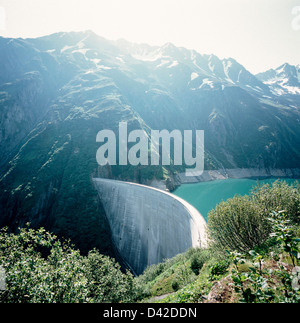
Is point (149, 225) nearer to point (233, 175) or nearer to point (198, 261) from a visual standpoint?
point (198, 261)

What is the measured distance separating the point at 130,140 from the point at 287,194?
59.9 metres

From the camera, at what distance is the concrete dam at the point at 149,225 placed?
19.1 meters

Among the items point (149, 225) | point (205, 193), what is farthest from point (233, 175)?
point (149, 225)

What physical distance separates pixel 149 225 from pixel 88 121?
5607 centimetres

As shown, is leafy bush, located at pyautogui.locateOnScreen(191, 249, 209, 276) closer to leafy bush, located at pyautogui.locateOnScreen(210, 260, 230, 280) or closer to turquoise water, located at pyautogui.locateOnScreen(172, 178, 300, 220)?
leafy bush, located at pyautogui.locateOnScreen(210, 260, 230, 280)

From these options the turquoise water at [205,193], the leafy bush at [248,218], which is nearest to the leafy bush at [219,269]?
the leafy bush at [248,218]

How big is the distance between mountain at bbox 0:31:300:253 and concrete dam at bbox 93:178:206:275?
213 inches

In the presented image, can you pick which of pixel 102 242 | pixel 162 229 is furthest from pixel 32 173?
pixel 162 229

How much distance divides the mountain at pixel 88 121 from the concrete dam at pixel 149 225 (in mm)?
5416

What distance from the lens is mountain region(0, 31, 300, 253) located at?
41812 millimetres

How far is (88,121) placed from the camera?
70.2m

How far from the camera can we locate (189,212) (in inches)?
764

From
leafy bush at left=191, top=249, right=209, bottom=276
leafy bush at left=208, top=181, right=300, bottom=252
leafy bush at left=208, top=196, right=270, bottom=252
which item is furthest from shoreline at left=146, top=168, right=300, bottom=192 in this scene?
leafy bush at left=208, top=196, right=270, bottom=252
